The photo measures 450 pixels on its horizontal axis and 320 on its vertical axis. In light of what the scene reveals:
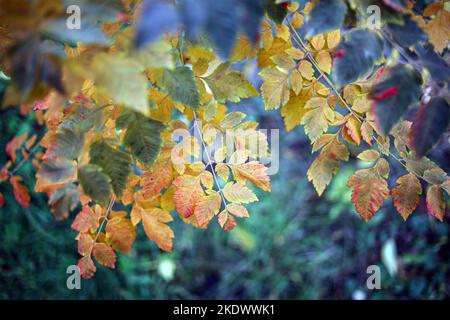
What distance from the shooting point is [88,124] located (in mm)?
652

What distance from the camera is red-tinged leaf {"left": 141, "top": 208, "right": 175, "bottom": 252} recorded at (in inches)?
31.7

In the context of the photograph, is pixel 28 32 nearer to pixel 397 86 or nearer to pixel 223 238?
pixel 397 86

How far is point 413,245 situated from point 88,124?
1.84 meters

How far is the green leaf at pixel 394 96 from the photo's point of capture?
19.5 inches

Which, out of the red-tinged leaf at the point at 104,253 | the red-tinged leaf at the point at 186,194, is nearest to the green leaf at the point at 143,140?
the red-tinged leaf at the point at 186,194

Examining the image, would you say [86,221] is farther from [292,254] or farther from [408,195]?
[292,254]

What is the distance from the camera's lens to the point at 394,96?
19.7 inches

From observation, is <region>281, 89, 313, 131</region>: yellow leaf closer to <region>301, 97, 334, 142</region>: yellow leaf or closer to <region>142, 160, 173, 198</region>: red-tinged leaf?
<region>301, 97, 334, 142</region>: yellow leaf

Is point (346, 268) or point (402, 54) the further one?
point (346, 268)

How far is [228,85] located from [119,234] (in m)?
0.33

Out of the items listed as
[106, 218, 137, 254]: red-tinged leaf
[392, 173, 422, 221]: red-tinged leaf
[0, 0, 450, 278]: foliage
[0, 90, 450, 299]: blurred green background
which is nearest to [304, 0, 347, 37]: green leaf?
[0, 0, 450, 278]: foliage
